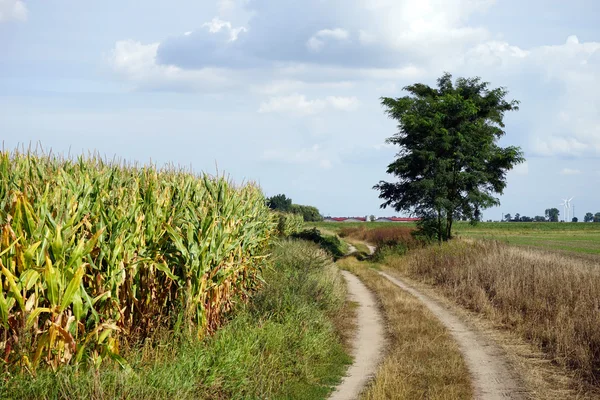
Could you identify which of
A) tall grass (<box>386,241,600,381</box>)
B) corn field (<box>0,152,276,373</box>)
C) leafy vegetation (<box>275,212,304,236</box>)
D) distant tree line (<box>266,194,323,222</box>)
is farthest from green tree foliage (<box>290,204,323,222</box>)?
corn field (<box>0,152,276,373</box>)

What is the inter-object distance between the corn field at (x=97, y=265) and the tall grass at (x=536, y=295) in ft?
23.4

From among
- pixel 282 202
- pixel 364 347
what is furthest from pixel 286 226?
pixel 282 202

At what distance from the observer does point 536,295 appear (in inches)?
647

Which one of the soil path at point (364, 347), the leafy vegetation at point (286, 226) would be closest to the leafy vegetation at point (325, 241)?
the leafy vegetation at point (286, 226)

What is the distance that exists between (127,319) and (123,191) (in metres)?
2.22

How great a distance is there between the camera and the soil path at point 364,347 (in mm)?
10312

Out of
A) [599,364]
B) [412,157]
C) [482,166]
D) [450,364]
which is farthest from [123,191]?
[482,166]

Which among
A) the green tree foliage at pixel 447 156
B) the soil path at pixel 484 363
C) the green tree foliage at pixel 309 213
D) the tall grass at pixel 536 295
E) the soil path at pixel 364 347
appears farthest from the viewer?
the green tree foliage at pixel 309 213

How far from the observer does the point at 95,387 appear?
7082 mm

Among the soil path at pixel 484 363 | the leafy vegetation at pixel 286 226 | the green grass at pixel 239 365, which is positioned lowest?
the soil path at pixel 484 363

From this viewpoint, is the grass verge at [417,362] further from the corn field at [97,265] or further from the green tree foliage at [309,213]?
the green tree foliage at [309,213]

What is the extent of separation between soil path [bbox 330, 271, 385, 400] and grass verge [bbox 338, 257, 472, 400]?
23cm

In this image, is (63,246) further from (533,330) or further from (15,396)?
(533,330)

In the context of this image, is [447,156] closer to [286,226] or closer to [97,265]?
[286,226]
